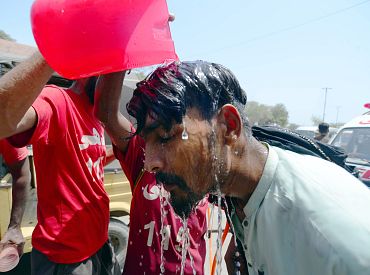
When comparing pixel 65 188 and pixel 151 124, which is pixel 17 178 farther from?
pixel 151 124

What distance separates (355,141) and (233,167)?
18.4 ft

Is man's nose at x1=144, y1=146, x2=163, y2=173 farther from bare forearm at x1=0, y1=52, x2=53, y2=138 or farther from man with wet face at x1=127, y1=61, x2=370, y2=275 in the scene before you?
bare forearm at x1=0, y1=52, x2=53, y2=138

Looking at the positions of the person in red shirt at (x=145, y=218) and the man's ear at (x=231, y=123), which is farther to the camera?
the person in red shirt at (x=145, y=218)


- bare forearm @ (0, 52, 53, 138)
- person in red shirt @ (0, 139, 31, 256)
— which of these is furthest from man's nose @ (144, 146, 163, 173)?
person in red shirt @ (0, 139, 31, 256)

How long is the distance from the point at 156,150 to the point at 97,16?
1.69 feet

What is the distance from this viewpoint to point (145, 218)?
1709 millimetres

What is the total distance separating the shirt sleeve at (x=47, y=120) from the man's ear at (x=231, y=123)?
2.76 feet

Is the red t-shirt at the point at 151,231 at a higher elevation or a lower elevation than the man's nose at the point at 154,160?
lower

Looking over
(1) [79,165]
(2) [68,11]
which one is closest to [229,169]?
(2) [68,11]

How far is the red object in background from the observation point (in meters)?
1.02

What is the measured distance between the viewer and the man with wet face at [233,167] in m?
1.02

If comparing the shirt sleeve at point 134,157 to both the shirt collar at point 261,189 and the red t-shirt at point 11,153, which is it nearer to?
the shirt collar at point 261,189

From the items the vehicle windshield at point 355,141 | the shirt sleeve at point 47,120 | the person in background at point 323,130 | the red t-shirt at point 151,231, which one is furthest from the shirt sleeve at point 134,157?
the person in background at point 323,130

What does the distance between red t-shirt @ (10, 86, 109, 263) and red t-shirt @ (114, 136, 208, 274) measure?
0.24 metres
